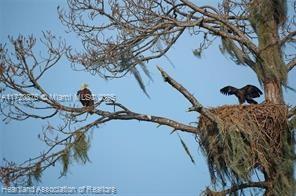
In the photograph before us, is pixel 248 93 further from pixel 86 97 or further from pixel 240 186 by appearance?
pixel 86 97

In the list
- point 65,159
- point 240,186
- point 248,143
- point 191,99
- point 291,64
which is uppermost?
point 291,64

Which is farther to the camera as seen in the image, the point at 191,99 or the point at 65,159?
the point at 65,159

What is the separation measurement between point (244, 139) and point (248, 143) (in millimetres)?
57

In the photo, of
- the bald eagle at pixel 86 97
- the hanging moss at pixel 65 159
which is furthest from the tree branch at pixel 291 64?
the hanging moss at pixel 65 159

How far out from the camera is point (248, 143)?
620 cm

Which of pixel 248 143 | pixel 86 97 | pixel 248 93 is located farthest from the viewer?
pixel 248 93

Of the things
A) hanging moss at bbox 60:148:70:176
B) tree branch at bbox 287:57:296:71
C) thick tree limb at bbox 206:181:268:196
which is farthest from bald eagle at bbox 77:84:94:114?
tree branch at bbox 287:57:296:71

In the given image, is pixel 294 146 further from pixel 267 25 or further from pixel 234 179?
pixel 267 25

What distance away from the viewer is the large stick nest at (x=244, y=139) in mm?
6117

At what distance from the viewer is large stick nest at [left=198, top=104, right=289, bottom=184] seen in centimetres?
612

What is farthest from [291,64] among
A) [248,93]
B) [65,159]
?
[65,159]

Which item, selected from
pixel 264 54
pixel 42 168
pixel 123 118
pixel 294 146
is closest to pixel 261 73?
pixel 264 54

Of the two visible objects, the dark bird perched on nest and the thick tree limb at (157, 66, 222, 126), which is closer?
the thick tree limb at (157, 66, 222, 126)

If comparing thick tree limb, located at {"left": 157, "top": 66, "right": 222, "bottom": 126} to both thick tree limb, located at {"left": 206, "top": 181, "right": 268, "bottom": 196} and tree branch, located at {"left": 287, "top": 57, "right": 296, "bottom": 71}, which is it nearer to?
thick tree limb, located at {"left": 206, "top": 181, "right": 268, "bottom": 196}
